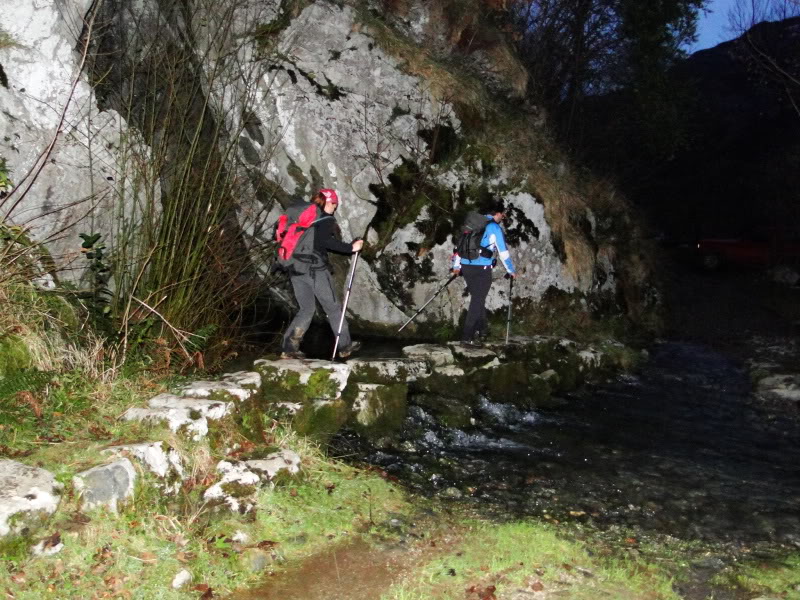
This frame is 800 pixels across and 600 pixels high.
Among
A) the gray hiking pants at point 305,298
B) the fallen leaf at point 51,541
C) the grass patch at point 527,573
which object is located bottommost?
the grass patch at point 527,573

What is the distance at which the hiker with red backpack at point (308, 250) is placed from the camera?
7.92 meters

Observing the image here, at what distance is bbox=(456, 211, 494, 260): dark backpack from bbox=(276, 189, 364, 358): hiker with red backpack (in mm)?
2322

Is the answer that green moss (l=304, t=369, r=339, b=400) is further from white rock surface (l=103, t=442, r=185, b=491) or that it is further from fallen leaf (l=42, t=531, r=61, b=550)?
fallen leaf (l=42, t=531, r=61, b=550)

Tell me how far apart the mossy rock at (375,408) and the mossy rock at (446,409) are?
19.2 inches

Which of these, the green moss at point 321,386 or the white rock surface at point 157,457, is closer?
the white rock surface at point 157,457

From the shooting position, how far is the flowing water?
6.17 m

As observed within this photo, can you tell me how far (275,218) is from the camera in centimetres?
1188

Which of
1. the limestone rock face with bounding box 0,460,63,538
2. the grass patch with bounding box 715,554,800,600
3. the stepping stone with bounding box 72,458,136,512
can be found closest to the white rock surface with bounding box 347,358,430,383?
the stepping stone with bounding box 72,458,136,512

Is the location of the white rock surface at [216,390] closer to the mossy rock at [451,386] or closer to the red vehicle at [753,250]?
the mossy rock at [451,386]

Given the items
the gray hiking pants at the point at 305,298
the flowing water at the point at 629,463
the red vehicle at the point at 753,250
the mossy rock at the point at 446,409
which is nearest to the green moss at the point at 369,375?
the mossy rock at the point at 446,409

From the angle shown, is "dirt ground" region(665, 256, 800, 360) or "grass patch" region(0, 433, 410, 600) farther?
"dirt ground" region(665, 256, 800, 360)

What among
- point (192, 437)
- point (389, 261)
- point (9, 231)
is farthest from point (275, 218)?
point (192, 437)

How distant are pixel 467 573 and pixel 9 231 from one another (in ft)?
16.1

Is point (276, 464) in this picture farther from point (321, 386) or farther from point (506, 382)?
point (506, 382)
